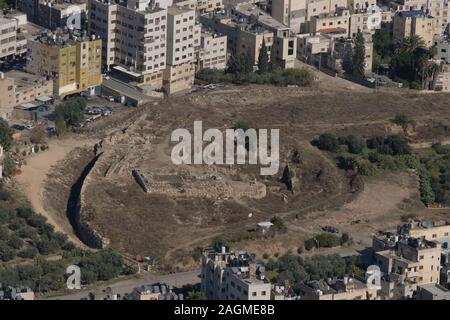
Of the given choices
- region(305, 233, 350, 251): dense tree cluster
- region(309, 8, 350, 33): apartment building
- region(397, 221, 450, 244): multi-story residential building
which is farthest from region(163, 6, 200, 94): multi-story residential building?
region(397, 221, 450, 244): multi-story residential building

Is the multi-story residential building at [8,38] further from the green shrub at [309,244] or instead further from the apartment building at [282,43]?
the green shrub at [309,244]

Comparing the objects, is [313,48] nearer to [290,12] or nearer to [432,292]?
Answer: [290,12]

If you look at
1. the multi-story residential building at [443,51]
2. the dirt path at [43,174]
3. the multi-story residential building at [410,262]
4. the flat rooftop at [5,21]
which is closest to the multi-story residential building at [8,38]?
the flat rooftop at [5,21]

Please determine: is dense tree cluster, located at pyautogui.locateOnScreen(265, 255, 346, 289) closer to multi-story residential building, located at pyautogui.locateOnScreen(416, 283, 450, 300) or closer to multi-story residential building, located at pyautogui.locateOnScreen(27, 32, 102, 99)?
multi-story residential building, located at pyautogui.locateOnScreen(416, 283, 450, 300)

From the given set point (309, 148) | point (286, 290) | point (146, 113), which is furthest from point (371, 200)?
point (286, 290)

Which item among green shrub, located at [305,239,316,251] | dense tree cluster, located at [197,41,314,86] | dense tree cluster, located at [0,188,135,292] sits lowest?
green shrub, located at [305,239,316,251]
